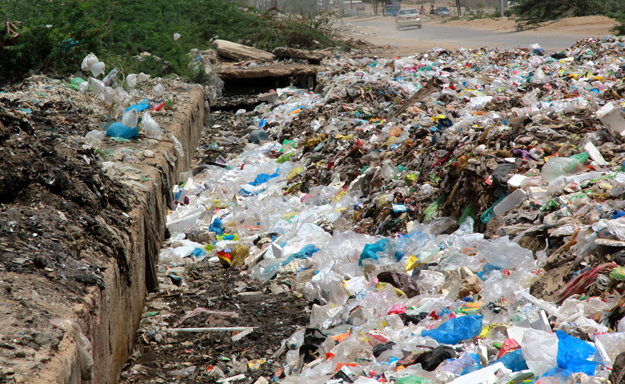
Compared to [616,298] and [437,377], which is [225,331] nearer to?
[437,377]

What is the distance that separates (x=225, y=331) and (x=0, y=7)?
6.71 meters

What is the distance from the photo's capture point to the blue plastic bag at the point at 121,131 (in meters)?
5.02

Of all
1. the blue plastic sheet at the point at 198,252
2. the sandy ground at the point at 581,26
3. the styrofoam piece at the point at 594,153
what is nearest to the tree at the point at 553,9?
the sandy ground at the point at 581,26

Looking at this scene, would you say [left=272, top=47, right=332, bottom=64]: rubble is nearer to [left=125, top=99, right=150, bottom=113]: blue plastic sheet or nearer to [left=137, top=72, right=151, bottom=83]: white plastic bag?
[left=137, top=72, right=151, bottom=83]: white plastic bag

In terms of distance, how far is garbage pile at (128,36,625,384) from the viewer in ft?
7.29

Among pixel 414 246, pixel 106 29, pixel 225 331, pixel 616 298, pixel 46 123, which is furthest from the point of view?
pixel 106 29

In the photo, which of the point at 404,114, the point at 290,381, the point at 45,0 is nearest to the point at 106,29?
the point at 45,0

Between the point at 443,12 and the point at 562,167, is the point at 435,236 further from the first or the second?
the point at 443,12

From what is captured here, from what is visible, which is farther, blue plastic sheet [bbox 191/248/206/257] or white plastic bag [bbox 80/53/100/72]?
white plastic bag [bbox 80/53/100/72]

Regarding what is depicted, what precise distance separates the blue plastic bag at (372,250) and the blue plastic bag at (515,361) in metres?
1.56

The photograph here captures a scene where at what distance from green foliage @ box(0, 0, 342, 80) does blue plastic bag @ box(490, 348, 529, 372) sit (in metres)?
6.64

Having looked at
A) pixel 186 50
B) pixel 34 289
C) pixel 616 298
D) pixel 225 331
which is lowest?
pixel 225 331

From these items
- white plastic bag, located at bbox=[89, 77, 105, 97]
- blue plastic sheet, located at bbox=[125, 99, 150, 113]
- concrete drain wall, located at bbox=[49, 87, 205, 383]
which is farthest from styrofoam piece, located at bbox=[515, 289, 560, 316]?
white plastic bag, located at bbox=[89, 77, 105, 97]

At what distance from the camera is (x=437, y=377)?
2.04m
